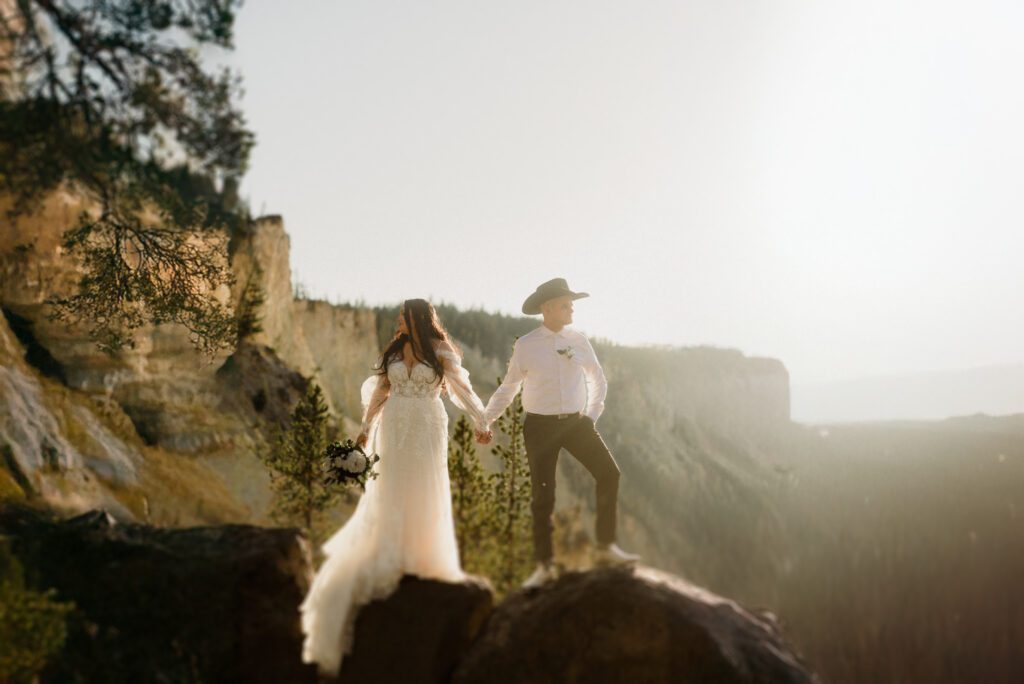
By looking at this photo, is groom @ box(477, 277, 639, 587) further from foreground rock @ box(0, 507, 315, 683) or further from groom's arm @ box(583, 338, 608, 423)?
foreground rock @ box(0, 507, 315, 683)

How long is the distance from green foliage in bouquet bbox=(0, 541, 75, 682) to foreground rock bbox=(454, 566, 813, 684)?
3.11 metres

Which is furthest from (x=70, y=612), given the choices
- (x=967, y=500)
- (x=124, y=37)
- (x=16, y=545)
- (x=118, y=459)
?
(x=967, y=500)

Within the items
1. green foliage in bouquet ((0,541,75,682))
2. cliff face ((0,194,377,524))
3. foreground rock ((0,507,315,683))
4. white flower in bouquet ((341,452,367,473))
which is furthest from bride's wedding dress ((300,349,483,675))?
cliff face ((0,194,377,524))

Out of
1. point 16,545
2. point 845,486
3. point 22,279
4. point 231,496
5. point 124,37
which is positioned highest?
point 124,37

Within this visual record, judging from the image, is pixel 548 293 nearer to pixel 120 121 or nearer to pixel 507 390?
pixel 507 390

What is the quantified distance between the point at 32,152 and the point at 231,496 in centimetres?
1016

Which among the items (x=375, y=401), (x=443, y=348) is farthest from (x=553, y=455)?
(x=375, y=401)

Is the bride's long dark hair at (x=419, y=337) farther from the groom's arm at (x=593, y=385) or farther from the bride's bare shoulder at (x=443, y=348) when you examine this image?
the groom's arm at (x=593, y=385)

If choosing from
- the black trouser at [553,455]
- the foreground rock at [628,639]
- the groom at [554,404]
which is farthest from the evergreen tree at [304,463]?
the foreground rock at [628,639]

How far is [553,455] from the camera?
276 inches

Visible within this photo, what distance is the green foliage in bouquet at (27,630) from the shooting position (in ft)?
18.3

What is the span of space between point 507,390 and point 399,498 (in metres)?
1.55

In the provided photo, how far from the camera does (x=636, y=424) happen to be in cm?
4809

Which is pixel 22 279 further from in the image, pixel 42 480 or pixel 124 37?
pixel 124 37
